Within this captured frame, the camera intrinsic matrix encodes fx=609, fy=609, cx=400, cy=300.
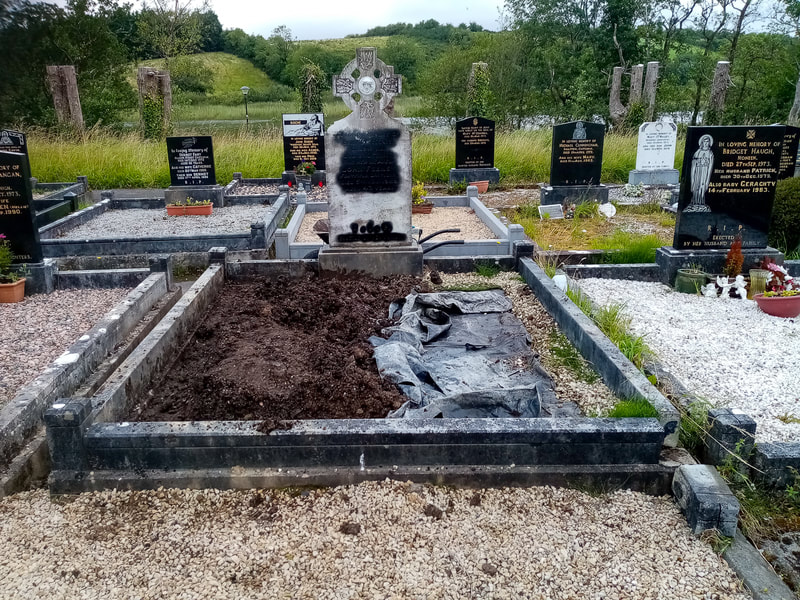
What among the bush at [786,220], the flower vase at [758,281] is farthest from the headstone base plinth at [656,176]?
the flower vase at [758,281]

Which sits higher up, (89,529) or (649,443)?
(649,443)

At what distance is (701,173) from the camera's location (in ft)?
22.2

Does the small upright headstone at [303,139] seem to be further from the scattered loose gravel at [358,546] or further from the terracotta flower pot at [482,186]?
the scattered loose gravel at [358,546]

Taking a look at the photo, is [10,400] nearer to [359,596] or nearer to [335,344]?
[335,344]

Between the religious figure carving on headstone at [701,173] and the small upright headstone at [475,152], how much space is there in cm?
796

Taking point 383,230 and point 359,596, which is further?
point 383,230

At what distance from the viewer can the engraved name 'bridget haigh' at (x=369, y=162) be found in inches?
269

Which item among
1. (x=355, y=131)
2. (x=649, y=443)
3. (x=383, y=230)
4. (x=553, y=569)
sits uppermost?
(x=355, y=131)

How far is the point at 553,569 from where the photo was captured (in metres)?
2.97


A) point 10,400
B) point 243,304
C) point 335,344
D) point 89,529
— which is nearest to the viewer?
point 89,529

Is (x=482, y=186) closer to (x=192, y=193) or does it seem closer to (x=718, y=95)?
(x=192, y=193)

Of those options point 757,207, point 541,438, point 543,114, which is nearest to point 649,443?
point 541,438

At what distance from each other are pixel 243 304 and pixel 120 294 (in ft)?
6.00

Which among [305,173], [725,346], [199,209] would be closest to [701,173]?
[725,346]
